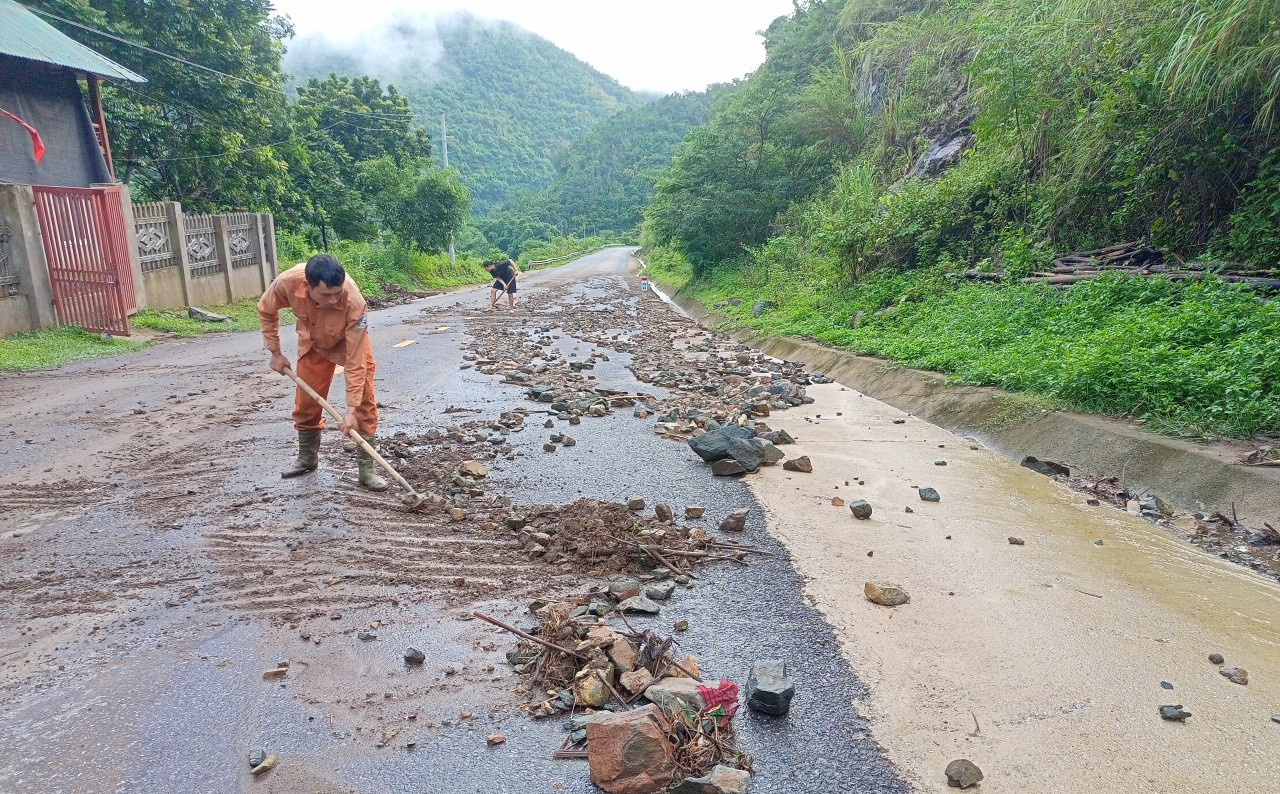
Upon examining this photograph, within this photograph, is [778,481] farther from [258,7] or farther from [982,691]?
[258,7]

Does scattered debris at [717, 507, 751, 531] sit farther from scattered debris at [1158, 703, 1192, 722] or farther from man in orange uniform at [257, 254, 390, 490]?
man in orange uniform at [257, 254, 390, 490]

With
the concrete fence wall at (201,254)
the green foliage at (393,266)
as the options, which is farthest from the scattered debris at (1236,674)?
the green foliage at (393,266)

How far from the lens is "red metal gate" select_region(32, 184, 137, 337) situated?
11.7m

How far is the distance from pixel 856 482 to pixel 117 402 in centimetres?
708

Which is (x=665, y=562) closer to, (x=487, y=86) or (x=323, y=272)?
(x=323, y=272)

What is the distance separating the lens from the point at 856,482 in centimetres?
544

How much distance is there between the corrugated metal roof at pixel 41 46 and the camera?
1230 cm

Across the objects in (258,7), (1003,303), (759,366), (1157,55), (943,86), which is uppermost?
(258,7)

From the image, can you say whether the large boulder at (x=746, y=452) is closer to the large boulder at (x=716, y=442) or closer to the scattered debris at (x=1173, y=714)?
the large boulder at (x=716, y=442)

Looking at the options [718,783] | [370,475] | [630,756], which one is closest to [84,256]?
[370,475]

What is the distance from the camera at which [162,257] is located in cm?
1459

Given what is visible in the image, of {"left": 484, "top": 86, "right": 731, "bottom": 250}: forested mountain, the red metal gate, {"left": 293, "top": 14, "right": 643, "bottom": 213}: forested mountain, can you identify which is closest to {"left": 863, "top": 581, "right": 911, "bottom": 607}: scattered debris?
the red metal gate

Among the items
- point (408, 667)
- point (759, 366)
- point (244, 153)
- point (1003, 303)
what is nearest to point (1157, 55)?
point (1003, 303)

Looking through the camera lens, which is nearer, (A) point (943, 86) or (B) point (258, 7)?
(A) point (943, 86)
